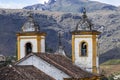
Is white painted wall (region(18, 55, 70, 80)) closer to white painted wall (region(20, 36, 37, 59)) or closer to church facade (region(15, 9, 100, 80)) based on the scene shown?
church facade (region(15, 9, 100, 80))

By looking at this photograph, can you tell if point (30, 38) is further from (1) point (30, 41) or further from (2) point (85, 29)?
(2) point (85, 29)

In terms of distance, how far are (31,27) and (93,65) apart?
19.9 feet

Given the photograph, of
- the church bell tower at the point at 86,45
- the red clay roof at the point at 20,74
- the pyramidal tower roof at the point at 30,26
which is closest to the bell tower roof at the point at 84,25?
the church bell tower at the point at 86,45

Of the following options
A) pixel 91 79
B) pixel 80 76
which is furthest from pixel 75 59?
pixel 80 76

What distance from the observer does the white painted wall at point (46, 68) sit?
29438 mm

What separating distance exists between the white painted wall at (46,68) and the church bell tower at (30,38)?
15.4ft

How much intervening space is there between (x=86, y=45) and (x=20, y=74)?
38.1 ft

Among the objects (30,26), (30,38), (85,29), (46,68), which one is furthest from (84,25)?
(46,68)

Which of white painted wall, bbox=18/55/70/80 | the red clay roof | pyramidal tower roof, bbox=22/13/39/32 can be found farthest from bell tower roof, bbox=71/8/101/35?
the red clay roof

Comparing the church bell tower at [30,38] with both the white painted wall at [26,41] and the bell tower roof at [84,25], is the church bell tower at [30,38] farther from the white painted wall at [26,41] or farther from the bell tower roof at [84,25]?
the bell tower roof at [84,25]

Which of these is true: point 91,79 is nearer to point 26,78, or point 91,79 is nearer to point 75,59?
point 75,59

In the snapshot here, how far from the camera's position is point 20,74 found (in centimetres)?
2578

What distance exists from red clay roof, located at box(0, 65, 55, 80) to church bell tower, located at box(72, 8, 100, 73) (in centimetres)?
786

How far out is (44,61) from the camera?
30.1 metres
